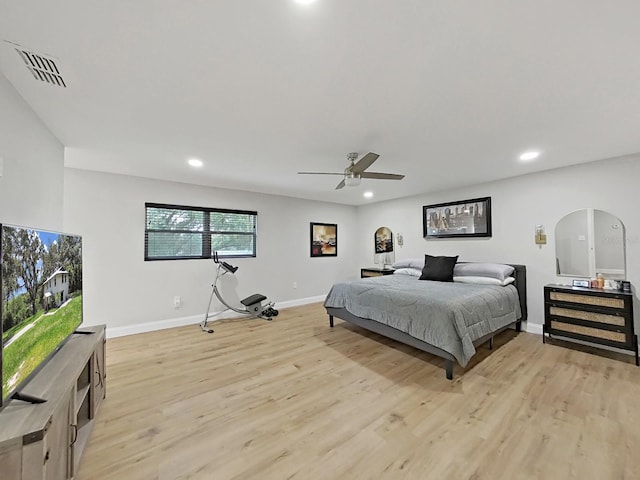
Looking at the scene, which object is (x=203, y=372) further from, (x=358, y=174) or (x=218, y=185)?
(x=218, y=185)

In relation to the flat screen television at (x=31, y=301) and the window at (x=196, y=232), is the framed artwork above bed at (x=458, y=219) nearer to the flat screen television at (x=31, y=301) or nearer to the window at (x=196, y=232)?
the window at (x=196, y=232)

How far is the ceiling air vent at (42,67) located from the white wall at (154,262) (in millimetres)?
2526

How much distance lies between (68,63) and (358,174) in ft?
7.91

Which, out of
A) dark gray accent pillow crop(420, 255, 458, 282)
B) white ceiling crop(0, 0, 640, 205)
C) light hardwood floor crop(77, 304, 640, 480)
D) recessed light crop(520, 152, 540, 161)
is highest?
white ceiling crop(0, 0, 640, 205)

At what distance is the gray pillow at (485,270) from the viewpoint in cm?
382

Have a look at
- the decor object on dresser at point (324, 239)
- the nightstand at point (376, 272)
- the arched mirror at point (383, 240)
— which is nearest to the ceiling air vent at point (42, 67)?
the decor object on dresser at point (324, 239)

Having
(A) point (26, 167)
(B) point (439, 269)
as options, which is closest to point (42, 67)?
(A) point (26, 167)

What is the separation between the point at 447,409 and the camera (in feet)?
6.97

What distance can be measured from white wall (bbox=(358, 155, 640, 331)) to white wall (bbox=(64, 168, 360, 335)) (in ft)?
9.62

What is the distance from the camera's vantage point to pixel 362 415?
6.77ft

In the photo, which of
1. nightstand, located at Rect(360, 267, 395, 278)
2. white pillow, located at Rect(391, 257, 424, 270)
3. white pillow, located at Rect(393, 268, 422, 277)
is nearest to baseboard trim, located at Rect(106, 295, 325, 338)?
nightstand, located at Rect(360, 267, 395, 278)

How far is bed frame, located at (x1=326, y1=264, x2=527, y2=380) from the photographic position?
2613 millimetres

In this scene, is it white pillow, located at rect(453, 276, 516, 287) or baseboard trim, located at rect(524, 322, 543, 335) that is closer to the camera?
white pillow, located at rect(453, 276, 516, 287)

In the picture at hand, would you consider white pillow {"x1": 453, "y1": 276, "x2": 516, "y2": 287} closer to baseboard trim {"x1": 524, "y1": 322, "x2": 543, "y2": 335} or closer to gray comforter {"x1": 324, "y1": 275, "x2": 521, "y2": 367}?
gray comforter {"x1": 324, "y1": 275, "x2": 521, "y2": 367}
